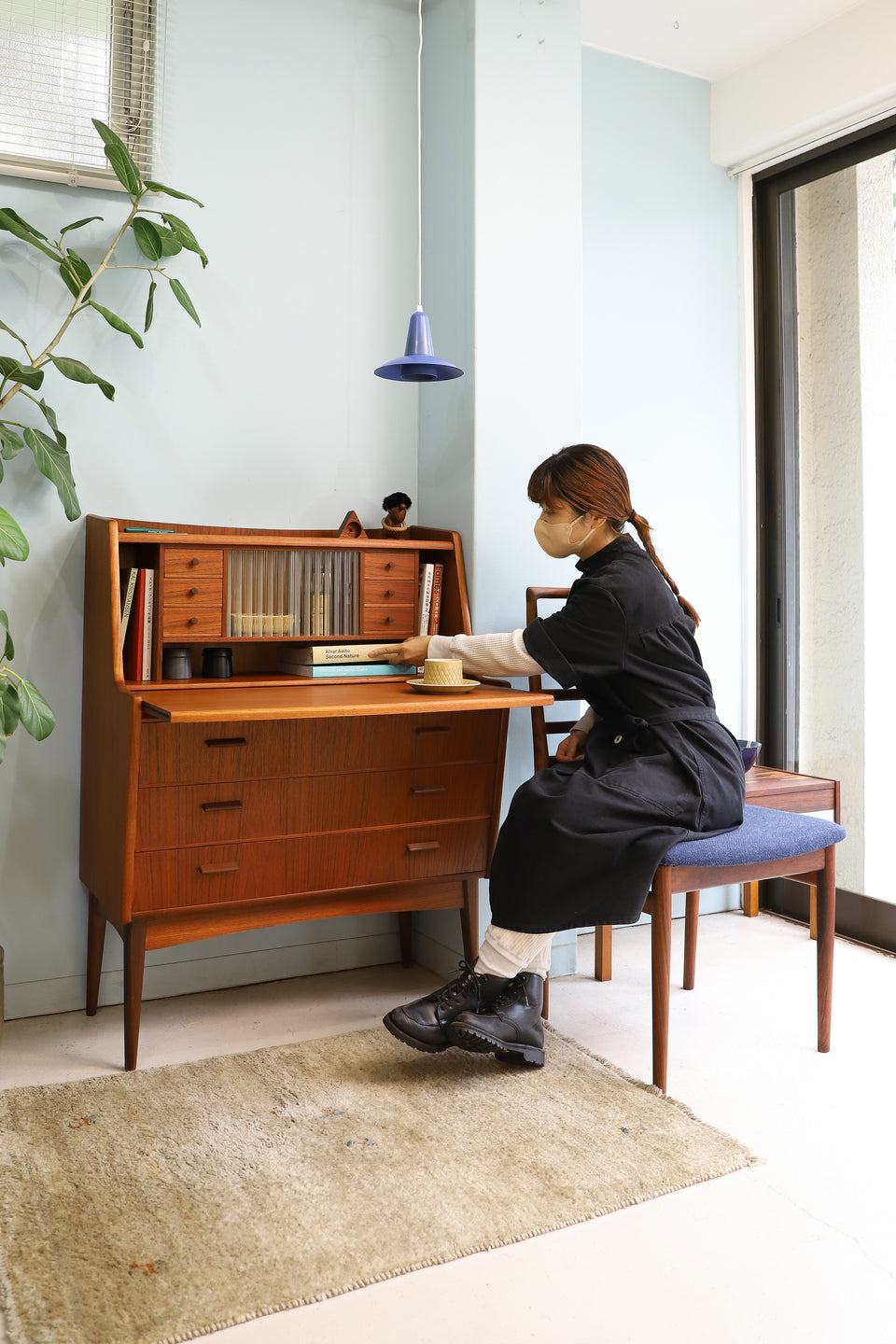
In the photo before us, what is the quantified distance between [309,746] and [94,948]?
75 cm

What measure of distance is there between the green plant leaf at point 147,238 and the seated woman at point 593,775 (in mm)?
994

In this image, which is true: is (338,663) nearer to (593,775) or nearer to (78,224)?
(593,775)

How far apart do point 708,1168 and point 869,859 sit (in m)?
1.64

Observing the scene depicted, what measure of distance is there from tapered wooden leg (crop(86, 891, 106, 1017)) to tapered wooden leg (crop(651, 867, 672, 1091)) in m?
1.28

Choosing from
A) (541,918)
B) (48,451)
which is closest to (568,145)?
(48,451)

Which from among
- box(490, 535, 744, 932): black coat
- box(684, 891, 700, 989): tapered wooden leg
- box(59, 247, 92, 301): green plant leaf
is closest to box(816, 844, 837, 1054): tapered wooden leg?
box(490, 535, 744, 932): black coat

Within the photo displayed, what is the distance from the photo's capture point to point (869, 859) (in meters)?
3.27

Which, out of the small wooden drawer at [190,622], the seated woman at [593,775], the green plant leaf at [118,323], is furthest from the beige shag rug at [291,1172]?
the green plant leaf at [118,323]

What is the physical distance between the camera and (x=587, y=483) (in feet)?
7.93

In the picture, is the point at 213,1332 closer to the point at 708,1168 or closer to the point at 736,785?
the point at 708,1168

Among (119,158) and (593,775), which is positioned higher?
(119,158)

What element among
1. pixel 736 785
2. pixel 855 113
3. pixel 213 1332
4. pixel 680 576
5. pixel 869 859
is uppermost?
pixel 855 113

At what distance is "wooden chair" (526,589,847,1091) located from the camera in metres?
2.19

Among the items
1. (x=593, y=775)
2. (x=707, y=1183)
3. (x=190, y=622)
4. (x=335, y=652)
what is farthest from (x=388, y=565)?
(x=707, y=1183)
